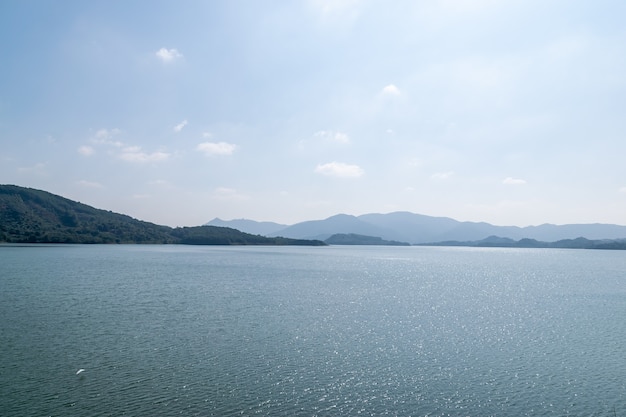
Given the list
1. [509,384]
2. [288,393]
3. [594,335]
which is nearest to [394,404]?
[288,393]

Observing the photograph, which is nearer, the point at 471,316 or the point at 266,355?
the point at 266,355

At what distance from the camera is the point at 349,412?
1725 cm

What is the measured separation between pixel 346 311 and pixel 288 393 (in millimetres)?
21819

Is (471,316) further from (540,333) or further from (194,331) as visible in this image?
(194,331)

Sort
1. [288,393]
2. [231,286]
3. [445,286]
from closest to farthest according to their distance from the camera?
[288,393]
[231,286]
[445,286]

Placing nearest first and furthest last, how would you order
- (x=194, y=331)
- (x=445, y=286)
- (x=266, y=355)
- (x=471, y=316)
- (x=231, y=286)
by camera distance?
(x=266, y=355)
(x=194, y=331)
(x=471, y=316)
(x=231, y=286)
(x=445, y=286)

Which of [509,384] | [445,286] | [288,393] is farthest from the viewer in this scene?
[445,286]

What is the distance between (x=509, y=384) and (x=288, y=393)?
449 inches

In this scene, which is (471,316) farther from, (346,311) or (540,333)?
(346,311)

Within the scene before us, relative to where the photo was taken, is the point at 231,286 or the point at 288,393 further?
the point at 231,286

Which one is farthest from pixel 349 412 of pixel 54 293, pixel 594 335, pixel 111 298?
pixel 54 293

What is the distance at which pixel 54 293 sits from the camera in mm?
45031

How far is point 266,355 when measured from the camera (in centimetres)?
2480

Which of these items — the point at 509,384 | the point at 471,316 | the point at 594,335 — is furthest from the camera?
the point at 471,316
